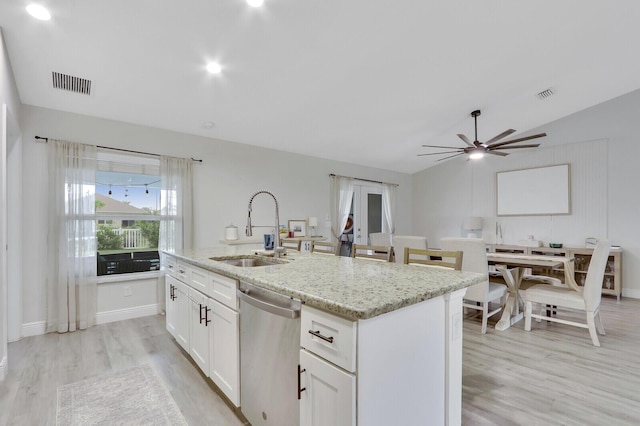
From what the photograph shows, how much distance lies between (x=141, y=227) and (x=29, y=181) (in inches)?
46.9

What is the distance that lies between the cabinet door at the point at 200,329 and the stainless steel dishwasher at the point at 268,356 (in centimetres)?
52

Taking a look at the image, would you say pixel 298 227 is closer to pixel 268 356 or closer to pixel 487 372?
pixel 487 372

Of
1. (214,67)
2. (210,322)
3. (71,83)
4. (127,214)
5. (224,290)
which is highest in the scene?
(214,67)

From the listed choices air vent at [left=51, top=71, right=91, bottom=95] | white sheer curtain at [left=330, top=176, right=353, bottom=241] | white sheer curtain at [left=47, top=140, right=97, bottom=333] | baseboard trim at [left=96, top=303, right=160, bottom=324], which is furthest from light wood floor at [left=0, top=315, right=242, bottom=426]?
white sheer curtain at [left=330, top=176, right=353, bottom=241]

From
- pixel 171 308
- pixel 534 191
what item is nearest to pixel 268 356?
pixel 171 308

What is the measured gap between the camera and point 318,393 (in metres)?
1.21

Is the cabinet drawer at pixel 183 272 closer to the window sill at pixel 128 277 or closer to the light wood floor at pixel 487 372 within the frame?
the light wood floor at pixel 487 372

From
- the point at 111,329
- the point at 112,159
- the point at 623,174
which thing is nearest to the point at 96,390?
the point at 111,329

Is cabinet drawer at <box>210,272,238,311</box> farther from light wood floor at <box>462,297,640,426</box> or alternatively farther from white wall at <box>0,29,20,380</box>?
white wall at <box>0,29,20,380</box>

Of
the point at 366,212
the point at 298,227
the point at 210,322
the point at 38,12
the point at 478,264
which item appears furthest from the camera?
the point at 366,212

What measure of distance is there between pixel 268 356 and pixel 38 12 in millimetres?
2898

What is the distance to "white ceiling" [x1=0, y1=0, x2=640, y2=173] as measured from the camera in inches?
96.0

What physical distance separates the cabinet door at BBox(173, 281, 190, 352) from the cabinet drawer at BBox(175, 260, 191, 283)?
0.17 feet

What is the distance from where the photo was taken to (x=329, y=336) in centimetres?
116
